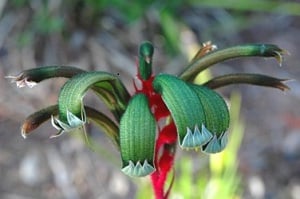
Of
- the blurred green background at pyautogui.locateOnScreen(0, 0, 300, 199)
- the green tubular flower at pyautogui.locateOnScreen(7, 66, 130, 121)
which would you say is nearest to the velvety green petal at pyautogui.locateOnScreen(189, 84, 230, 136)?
the green tubular flower at pyautogui.locateOnScreen(7, 66, 130, 121)

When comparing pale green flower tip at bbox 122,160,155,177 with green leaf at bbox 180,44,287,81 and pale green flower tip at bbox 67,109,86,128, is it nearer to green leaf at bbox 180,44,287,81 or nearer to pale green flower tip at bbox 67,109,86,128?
pale green flower tip at bbox 67,109,86,128

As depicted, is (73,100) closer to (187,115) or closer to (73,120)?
(73,120)

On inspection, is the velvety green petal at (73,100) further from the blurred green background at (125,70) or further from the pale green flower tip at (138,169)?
the blurred green background at (125,70)

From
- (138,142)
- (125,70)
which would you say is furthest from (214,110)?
(125,70)

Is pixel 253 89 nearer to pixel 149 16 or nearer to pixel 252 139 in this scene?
pixel 252 139

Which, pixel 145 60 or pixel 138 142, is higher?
pixel 145 60

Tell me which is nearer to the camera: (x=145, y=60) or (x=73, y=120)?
(x=73, y=120)

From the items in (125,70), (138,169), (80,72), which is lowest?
(138,169)
